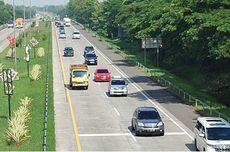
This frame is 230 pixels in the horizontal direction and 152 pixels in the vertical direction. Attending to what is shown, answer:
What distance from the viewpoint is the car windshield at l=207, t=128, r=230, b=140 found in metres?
28.1

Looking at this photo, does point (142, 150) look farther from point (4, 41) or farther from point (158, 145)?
point (4, 41)

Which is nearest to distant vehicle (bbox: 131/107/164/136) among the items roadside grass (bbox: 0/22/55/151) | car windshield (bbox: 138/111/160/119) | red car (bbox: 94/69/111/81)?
car windshield (bbox: 138/111/160/119)

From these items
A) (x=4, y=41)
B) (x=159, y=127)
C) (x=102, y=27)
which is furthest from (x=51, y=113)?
(x=102, y=27)

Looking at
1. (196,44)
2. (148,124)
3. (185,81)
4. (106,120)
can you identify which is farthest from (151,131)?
(185,81)

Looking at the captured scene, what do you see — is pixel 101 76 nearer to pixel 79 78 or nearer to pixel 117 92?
pixel 79 78

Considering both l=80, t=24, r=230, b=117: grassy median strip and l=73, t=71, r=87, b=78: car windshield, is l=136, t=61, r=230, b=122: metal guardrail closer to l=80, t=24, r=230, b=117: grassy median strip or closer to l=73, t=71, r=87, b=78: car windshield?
l=80, t=24, r=230, b=117: grassy median strip

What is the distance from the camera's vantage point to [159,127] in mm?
34031

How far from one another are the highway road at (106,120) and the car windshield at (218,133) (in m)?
2.50

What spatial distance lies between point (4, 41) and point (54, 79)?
77.9m

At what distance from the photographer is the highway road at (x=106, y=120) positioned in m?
32.0

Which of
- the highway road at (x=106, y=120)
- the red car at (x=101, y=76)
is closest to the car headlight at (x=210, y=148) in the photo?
the highway road at (x=106, y=120)

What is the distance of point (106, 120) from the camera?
39.9 metres

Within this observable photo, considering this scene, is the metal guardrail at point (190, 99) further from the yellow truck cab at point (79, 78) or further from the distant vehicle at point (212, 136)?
the yellow truck cab at point (79, 78)

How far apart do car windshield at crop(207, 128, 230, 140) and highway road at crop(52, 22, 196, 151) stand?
2499 mm
